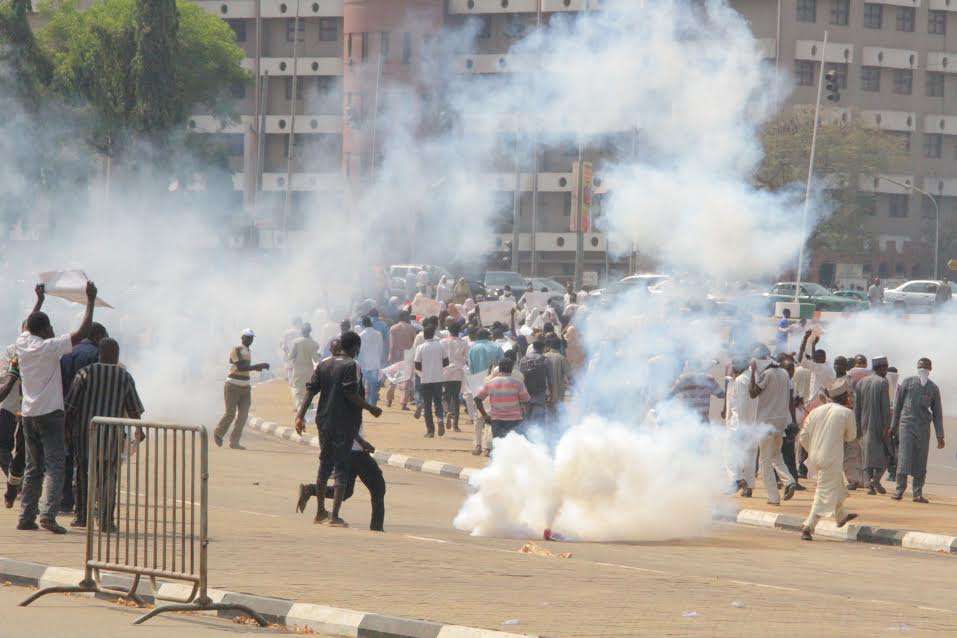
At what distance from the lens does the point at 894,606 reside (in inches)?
387

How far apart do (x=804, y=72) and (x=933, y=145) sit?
10.4m

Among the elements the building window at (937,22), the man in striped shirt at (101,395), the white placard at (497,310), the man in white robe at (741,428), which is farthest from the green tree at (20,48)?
the building window at (937,22)

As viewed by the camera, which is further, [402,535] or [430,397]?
[430,397]

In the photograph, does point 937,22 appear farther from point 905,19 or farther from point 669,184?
point 669,184

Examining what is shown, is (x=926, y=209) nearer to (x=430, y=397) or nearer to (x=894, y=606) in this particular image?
(x=430, y=397)

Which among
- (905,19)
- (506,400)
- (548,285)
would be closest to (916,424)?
(506,400)

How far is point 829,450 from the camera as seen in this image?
575 inches

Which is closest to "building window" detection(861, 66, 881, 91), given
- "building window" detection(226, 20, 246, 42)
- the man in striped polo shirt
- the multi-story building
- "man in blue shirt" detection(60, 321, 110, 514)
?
the multi-story building

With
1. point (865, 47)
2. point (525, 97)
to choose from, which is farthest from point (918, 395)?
point (865, 47)

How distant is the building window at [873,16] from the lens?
7881cm

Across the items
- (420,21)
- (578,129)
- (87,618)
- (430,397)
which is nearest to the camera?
(87,618)

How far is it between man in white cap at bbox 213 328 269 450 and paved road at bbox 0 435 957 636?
5133 millimetres

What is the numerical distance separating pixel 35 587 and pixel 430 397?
13.7 metres

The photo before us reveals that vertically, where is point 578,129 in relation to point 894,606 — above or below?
above
